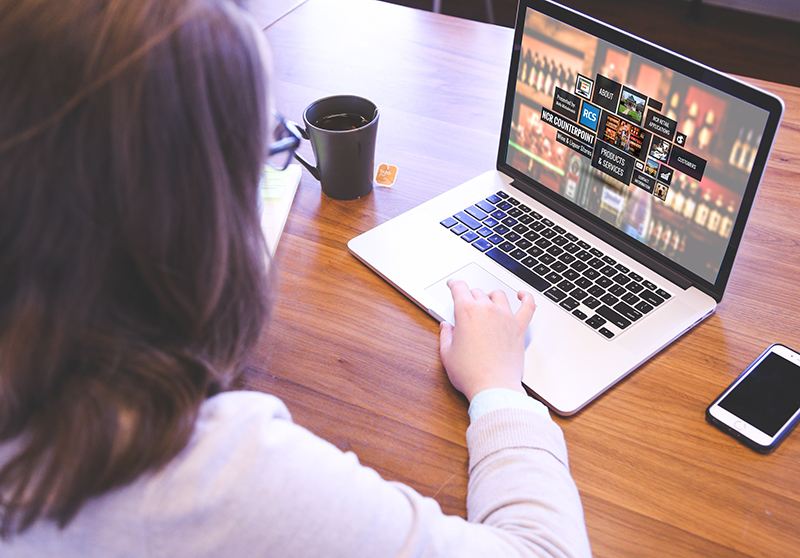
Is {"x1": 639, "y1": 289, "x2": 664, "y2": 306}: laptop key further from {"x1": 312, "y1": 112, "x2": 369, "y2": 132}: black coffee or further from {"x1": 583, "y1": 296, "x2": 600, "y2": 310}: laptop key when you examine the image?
{"x1": 312, "y1": 112, "x2": 369, "y2": 132}: black coffee

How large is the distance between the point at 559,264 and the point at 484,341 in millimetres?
209

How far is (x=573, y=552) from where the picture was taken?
1.79 feet

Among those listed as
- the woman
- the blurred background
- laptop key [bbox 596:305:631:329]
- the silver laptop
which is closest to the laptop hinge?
the silver laptop

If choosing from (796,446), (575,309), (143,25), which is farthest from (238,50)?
(796,446)

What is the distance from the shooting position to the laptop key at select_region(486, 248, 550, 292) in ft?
2.73

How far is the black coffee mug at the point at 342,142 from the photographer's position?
0.94 m

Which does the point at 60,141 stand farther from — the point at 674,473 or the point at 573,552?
the point at 674,473

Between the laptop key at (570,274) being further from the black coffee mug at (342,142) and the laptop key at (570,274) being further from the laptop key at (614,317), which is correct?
the black coffee mug at (342,142)

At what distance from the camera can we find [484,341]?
2.36 feet

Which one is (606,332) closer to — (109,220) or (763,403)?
(763,403)

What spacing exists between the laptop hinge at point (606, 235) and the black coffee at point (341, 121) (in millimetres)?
268

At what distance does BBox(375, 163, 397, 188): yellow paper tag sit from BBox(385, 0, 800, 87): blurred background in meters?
2.07

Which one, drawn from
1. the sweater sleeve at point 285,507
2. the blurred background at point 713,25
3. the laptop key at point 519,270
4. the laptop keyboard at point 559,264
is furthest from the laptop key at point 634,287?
the blurred background at point 713,25

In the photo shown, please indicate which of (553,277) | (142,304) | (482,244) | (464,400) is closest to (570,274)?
(553,277)
